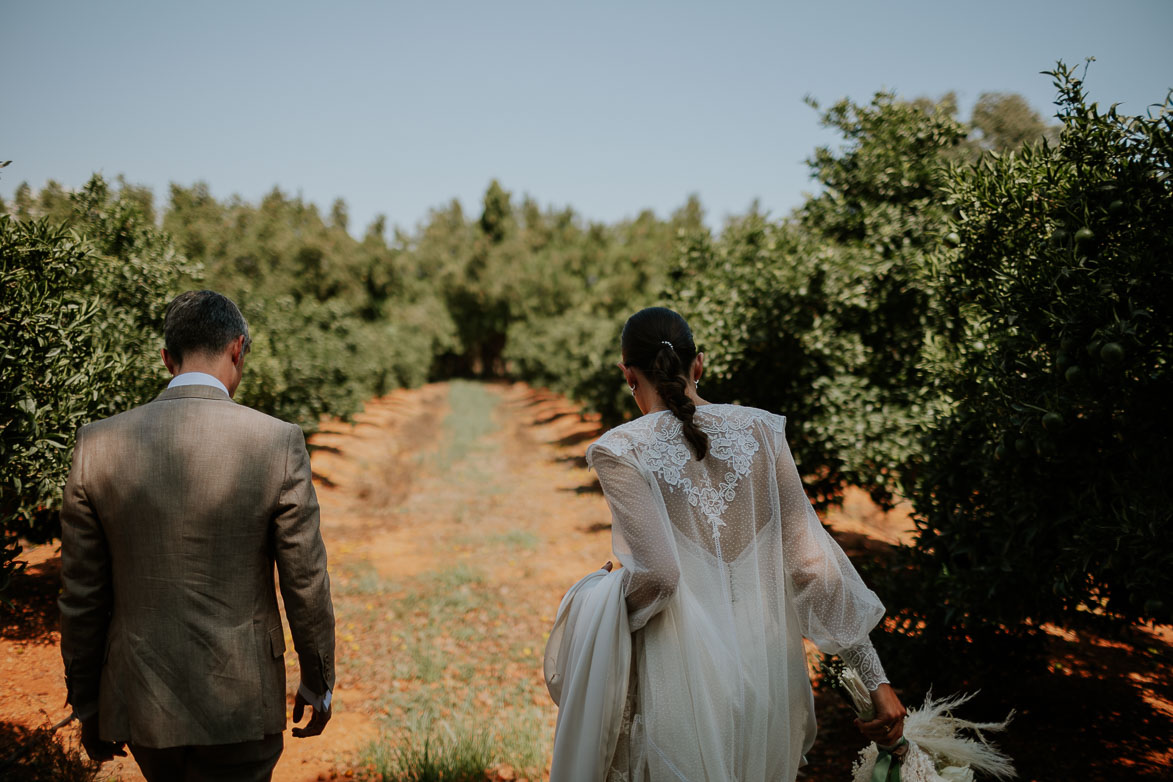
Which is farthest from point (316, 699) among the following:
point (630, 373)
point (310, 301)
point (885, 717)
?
point (310, 301)

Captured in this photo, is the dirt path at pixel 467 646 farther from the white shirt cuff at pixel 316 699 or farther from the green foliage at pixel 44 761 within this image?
the white shirt cuff at pixel 316 699

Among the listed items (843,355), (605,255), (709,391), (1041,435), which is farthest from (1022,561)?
(605,255)

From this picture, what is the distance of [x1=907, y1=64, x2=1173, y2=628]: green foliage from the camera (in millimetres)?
3496

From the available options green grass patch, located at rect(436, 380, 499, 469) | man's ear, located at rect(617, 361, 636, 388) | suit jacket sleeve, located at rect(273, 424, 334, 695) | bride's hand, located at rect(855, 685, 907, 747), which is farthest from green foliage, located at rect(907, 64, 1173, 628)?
green grass patch, located at rect(436, 380, 499, 469)

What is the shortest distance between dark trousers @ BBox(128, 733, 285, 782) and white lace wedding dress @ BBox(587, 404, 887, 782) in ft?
4.63

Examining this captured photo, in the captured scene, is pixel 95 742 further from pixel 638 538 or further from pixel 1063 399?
pixel 1063 399

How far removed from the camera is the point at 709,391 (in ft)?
31.2

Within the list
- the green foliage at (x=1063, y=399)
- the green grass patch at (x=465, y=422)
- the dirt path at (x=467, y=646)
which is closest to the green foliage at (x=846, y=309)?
the dirt path at (x=467, y=646)

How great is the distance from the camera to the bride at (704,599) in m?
2.15

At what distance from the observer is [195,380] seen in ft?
8.02

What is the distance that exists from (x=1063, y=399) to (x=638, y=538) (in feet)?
10.4

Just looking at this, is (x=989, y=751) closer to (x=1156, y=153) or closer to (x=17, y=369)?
(x=1156, y=153)

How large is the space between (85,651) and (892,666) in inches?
208

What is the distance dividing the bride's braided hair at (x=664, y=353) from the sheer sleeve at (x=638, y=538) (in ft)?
0.91
